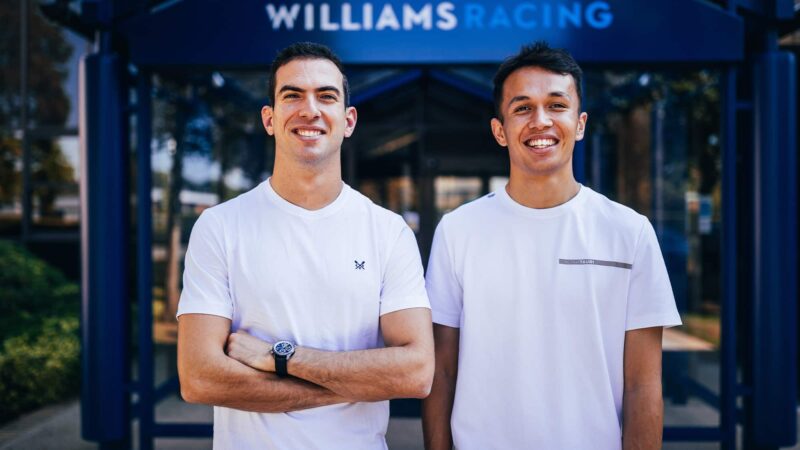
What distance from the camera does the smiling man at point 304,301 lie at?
194 centimetres

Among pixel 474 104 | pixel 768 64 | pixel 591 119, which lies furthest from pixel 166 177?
pixel 768 64

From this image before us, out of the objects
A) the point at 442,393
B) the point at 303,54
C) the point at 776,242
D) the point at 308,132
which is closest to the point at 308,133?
the point at 308,132

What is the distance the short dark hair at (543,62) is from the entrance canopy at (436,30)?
57.9 inches

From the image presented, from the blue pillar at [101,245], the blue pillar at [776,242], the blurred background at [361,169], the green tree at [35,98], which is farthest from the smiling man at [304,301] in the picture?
the green tree at [35,98]

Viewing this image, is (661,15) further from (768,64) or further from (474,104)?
(474,104)

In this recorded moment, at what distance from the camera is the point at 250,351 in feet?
6.43

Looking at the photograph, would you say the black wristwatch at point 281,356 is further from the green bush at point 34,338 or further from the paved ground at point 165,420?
the green bush at point 34,338

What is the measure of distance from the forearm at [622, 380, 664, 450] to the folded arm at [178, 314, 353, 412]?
874 millimetres

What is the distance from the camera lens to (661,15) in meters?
3.58

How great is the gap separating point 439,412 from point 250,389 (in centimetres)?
63

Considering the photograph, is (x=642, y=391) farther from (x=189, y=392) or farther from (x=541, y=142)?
(x=189, y=392)

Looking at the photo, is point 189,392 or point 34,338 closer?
point 189,392

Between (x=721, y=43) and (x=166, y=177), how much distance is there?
5048mm

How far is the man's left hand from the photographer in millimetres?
1930
